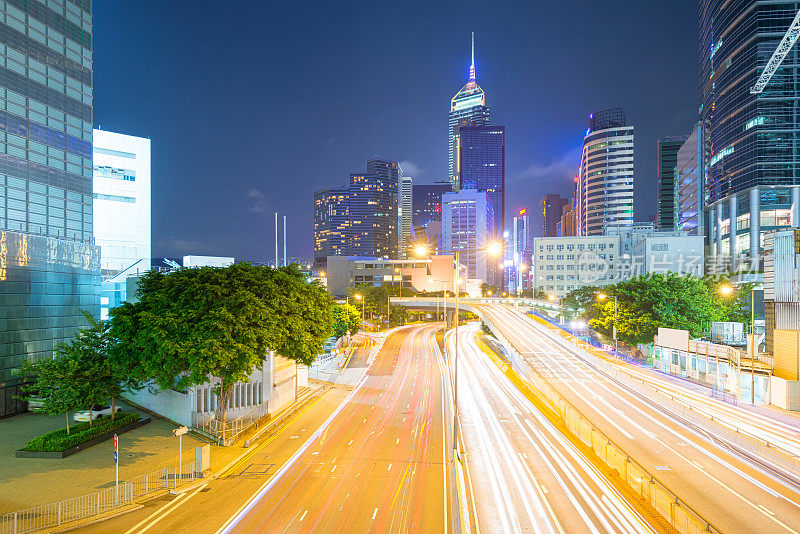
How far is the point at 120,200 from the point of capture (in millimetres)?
78125

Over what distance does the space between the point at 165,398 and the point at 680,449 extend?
3538 cm

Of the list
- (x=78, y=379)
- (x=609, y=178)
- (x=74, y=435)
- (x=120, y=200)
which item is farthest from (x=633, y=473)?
(x=609, y=178)

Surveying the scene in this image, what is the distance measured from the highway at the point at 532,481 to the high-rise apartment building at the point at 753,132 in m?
110

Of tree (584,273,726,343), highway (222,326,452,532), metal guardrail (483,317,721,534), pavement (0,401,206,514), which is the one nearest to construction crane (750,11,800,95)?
tree (584,273,726,343)

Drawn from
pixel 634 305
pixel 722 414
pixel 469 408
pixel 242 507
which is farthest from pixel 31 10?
pixel 634 305

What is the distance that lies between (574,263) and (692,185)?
69246 mm

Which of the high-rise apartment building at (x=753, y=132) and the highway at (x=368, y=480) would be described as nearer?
the highway at (x=368, y=480)

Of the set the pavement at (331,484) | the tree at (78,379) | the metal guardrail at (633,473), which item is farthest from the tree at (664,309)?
the tree at (78,379)

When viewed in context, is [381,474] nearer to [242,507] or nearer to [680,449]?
[242,507]

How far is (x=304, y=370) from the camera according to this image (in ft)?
147

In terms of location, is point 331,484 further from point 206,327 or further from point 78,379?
point 78,379

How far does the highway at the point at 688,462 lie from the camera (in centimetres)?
1720

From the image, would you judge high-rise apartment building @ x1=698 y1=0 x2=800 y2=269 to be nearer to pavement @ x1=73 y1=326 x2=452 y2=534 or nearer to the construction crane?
the construction crane

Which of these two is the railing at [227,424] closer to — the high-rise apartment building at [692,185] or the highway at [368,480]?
the highway at [368,480]
